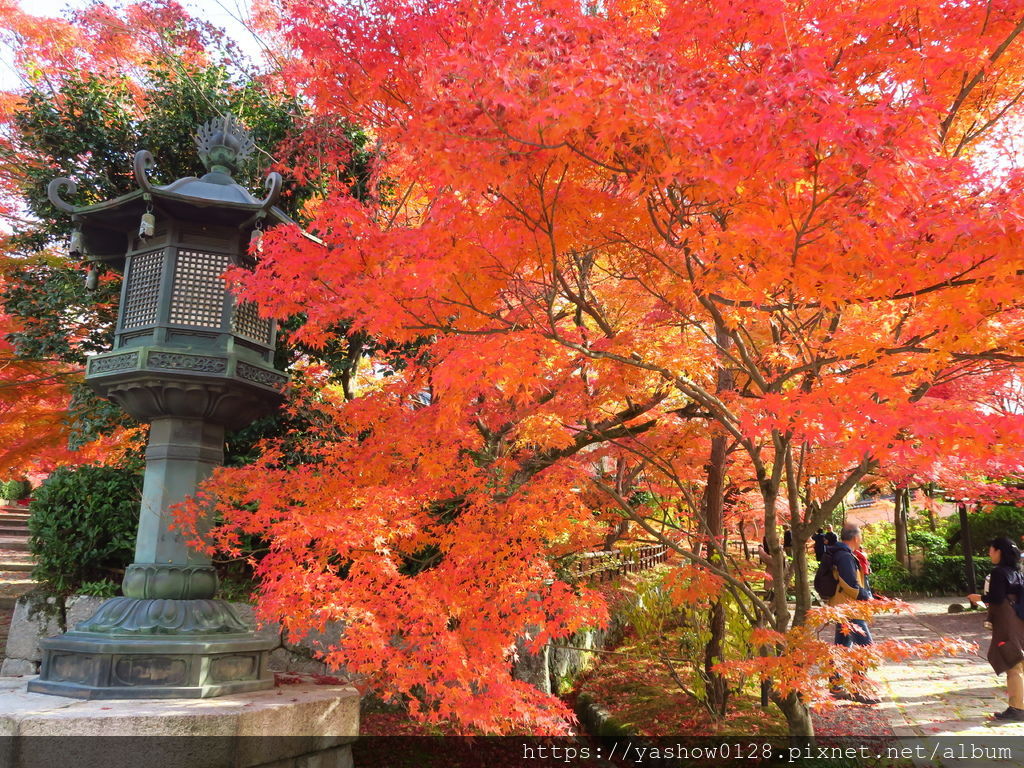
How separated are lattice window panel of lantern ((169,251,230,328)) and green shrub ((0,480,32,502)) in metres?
24.7

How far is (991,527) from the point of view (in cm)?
1753

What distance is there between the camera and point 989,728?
6258 millimetres

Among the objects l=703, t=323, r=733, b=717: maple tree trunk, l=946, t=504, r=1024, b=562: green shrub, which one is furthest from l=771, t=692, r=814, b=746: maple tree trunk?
l=946, t=504, r=1024, b=562: green shrub

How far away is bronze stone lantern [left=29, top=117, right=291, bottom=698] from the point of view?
17.4 feet

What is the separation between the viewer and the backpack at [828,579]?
7.43 m

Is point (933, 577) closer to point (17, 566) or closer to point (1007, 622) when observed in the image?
point (1007, 622)

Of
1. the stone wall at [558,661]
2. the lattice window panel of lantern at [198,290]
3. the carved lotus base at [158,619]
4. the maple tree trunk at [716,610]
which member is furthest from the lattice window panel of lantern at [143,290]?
the maple tree trunk at [716,610]

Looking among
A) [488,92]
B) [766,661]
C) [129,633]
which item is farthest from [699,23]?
[129,633]

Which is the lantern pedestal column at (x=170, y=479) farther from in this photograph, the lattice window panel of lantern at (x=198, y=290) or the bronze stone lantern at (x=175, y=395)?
the lattice window panel of lantern at (x=198, y=290)

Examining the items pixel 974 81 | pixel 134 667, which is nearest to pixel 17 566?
pixel 134 667

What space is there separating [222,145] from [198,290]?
1.57 m


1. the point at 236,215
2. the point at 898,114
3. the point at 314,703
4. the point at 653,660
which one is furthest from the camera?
the point at 653,660

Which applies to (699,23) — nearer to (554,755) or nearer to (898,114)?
(898,114)

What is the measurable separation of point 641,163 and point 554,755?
6.01m
